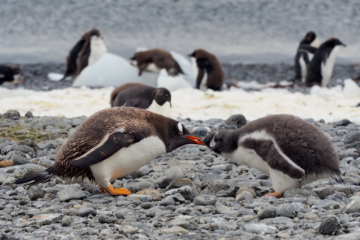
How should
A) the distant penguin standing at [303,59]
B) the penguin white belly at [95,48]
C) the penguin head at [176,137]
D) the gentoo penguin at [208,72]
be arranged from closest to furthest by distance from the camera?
the penguin head at [176,137] < the gentoo penguin at [208,72] < the distant penguin standing at [303,59] < the penguin white belly at [95,48]

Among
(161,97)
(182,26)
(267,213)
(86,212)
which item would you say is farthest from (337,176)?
(182,26)

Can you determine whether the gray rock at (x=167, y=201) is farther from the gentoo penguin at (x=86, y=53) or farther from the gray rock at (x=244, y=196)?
the gentoo penguin at (x=86, y=53)

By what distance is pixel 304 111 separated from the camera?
6996 mm

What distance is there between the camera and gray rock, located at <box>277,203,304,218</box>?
2.59 m

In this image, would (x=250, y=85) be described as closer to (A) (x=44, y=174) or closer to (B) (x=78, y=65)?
(B) (x=78, y=65)

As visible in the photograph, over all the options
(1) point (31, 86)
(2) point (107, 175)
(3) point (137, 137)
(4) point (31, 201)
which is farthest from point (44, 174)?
(1) point (31, 86)

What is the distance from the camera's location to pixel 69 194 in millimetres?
3023

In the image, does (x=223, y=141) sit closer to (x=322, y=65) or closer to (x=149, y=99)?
(x=149, y=99)

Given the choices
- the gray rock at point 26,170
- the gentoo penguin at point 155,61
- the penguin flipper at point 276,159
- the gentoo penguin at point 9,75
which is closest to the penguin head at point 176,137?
the penguin flipper at point 276,159

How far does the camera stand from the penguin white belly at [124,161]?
10.1ft

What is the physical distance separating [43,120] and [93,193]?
9.03 feet

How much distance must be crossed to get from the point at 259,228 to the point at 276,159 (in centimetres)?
67

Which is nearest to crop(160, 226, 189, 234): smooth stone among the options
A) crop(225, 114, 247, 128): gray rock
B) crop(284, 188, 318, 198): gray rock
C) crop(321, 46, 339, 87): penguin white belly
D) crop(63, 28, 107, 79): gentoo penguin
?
crop(284, 188, 318, 198): gray rock

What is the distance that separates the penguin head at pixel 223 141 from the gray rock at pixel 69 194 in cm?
103
